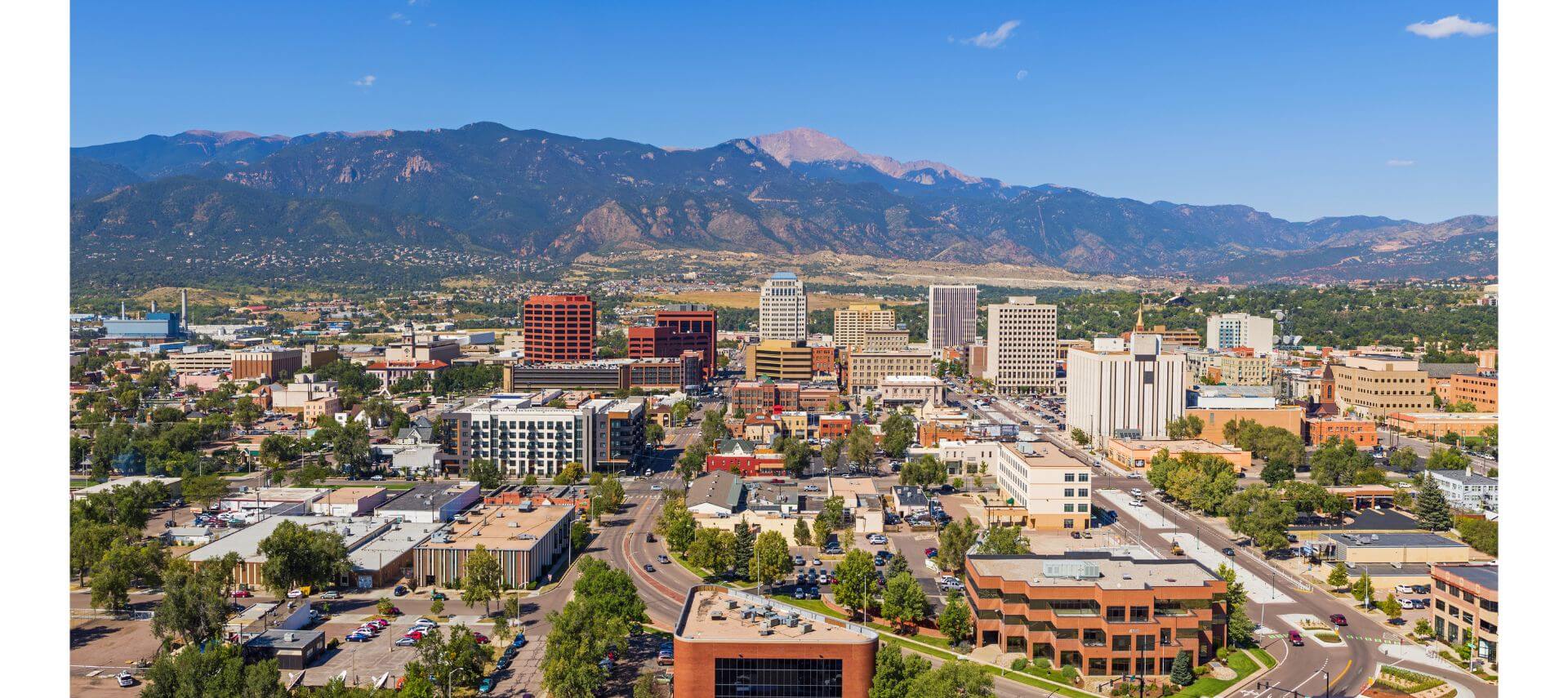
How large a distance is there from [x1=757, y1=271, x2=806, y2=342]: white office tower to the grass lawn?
64061 mm

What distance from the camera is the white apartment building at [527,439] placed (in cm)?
3862

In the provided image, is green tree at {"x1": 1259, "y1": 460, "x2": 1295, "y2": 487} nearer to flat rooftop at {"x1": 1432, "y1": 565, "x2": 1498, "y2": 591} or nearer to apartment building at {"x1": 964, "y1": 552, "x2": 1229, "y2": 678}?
flat rooftop at {"x1": 1432, "y1": 565, "x2": 1498, "y2": 591}

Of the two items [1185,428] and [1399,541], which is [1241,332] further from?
→ [1399,541]

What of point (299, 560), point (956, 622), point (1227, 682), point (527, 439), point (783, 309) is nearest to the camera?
point (1227, 682)

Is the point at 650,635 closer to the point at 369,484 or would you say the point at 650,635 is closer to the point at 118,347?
the point at 369,484

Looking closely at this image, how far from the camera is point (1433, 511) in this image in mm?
29625

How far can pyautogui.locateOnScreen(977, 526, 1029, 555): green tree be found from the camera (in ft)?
81.1

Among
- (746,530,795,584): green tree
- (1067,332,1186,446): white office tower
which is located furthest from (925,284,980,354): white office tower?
(746,530,795,584): green tree

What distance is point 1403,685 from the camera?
18.2 metres

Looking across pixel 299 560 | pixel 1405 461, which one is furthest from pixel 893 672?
pixel 1405 461

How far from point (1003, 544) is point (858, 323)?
5565cm

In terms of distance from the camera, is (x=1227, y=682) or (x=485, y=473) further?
(x=485, y=473)

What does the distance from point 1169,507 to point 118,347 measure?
71.2m

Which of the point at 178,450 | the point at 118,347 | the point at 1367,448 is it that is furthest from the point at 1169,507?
the point at 118,347
